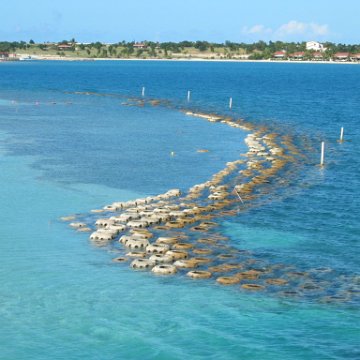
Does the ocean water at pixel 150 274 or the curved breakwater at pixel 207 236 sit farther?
the curved breakwater at pixel 207 236

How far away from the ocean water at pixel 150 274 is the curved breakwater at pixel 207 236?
69cm

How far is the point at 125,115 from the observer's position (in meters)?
127

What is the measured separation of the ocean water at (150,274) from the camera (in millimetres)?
33219

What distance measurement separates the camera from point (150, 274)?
4131cm

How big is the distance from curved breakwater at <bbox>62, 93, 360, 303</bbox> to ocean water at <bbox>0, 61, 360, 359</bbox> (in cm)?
69

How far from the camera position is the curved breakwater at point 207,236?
40375 millimetres

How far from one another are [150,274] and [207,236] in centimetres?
858

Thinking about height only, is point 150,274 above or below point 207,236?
below

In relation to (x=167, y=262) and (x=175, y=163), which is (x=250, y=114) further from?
(x=167, y=262)

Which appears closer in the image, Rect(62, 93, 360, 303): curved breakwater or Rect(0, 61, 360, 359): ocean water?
Rect(0, 61, 360, 359): ocean water

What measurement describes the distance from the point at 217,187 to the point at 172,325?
28.8 meters

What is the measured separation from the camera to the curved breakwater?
40.4 m

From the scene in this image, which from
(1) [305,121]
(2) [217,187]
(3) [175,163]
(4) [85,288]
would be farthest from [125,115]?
(4) [85,288]

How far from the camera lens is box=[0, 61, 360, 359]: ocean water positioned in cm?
3322
